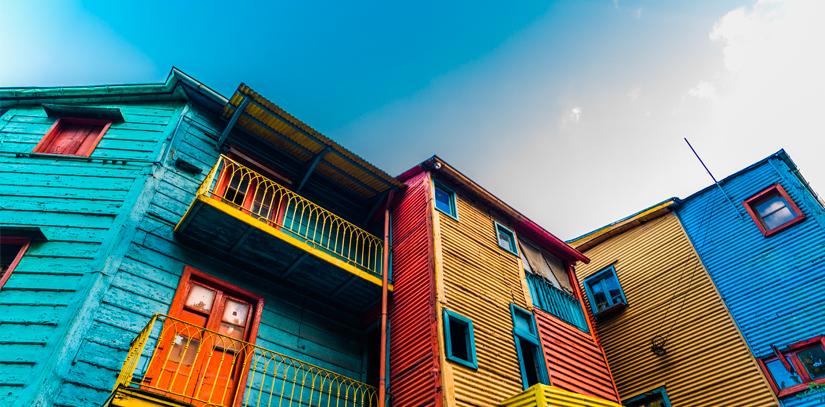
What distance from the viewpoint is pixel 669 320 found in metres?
13.7

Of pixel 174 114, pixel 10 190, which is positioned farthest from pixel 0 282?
pixel 174 114

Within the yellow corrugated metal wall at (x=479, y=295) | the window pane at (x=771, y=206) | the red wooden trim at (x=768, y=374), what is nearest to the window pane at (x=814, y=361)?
the red wooden trim at (x=768, y=374)

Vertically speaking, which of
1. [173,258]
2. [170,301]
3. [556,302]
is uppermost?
[556,302]

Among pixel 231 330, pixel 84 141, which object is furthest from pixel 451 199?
pixel 84 141

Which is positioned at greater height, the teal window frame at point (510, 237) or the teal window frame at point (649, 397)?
the teal window frame at point (510, 237)

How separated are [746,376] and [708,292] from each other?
263cm

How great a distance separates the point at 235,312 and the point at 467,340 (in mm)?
4730

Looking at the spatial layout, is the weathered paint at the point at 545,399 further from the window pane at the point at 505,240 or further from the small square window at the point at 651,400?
the small square window at the point at 651,400

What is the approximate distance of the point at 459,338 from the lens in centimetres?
1052

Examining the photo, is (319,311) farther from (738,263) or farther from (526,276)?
(738,263)

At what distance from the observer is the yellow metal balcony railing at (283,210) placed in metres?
10.0

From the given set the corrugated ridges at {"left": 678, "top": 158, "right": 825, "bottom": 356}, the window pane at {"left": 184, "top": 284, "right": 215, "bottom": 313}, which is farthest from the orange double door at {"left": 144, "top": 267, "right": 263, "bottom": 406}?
the corrugated ridges at {"left": 678, "top": 158, "right": 825, "bottom": 356}

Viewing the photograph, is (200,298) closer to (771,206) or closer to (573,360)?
(573,360)

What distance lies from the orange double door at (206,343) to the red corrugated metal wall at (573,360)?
6723 millimetres
